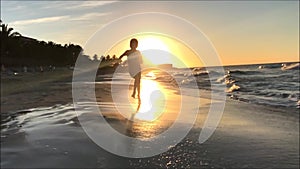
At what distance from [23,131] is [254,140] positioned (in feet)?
17.7

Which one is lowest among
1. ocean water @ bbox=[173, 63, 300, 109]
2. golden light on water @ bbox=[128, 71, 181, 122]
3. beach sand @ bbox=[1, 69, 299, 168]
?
beach sand @ bbox=[1, 69, 299, 168]

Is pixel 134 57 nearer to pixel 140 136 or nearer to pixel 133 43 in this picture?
pixel 133 43

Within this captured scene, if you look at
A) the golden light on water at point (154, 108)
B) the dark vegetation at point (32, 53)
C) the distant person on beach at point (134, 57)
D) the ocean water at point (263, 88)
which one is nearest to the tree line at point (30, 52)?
the dark vegetation at point (32, 53)

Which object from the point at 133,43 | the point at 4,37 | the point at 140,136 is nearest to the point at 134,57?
the point at 133,43

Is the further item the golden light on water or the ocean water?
the ocean water

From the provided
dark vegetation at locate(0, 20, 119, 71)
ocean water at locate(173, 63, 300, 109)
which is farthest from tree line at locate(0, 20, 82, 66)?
ocean water at locate(173, 63, 300, 109)

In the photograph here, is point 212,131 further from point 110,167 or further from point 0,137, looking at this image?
point 0,137

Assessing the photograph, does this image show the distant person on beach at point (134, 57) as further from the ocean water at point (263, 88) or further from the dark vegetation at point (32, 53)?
the dark vegetation at point (32, 53)

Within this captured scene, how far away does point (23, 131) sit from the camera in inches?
302

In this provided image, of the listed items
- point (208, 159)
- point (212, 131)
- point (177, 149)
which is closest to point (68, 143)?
point (177, 149)

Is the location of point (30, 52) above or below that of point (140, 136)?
above

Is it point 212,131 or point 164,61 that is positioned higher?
point 164,61

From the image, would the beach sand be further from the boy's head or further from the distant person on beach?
the boy's head

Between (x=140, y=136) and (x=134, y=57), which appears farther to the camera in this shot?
(x=134, y=57)
